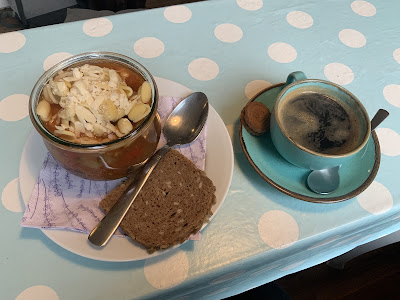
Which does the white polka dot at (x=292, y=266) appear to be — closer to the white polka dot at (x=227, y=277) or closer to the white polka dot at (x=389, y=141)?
the white polka dot at (x=227, y=277)

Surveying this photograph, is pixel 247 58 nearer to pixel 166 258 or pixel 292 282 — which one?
pixel 166 258

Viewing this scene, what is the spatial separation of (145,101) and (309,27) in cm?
53

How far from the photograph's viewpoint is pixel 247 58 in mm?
789

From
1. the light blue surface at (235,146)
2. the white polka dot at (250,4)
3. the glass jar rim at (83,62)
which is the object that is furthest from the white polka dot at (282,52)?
the glass jar rim at (83,62)

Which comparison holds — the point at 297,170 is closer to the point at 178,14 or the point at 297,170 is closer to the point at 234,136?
the point at 234,136

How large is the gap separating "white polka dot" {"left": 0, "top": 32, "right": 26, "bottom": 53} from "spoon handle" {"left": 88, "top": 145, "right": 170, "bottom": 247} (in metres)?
0.42

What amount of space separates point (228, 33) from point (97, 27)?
30 centimetres

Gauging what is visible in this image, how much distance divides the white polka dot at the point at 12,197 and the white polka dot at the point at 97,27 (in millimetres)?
385

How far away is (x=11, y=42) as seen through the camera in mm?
752

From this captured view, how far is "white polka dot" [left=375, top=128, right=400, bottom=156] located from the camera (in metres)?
0.67

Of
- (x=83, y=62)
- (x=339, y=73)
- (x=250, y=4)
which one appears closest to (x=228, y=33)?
(x=250, y=4)

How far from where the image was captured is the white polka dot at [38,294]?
1.60 ft

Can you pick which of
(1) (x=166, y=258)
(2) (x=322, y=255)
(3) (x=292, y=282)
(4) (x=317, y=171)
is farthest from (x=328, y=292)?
(1) (x=166, y=258)

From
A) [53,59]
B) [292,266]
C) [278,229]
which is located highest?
[53,59]
